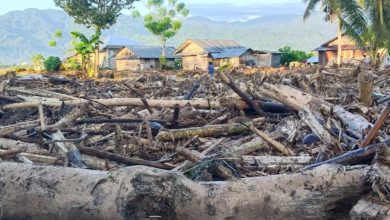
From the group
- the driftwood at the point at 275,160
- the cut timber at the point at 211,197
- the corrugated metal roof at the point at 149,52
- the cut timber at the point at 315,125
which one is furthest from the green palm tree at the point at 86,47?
the cut timber at the point at 211,197

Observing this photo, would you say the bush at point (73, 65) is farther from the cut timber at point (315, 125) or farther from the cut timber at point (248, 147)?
the cut timber at point (248, 147)

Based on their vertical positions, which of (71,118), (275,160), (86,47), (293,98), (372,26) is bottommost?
(275,160)

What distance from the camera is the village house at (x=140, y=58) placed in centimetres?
5216

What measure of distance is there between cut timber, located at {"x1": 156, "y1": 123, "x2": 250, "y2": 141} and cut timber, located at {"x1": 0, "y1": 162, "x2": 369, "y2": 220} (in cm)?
193

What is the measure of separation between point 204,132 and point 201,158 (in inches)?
48.4

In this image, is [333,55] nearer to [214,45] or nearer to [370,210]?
[214,45]

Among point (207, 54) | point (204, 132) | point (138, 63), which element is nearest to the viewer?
point (204, 132)

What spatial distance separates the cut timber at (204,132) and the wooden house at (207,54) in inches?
1597

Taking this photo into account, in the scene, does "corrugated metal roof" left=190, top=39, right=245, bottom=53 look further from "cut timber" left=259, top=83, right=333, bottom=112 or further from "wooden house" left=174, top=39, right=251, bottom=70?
"cut timber" left=259, top=83, right=333, bottom=112

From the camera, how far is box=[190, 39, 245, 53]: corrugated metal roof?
50.2 meters

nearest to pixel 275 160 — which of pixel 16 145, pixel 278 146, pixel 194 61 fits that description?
pixel 278 146

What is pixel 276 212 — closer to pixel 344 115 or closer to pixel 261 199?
pixel 261 199

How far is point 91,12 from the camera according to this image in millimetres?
38375

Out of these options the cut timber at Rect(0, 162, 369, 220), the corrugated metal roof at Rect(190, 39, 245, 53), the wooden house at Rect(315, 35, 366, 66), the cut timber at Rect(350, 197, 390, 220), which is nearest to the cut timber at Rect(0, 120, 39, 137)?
the cut timber at Rect(0, 162, 369, 220)
